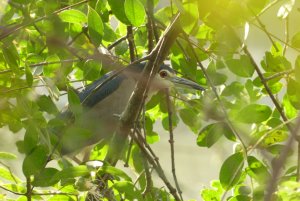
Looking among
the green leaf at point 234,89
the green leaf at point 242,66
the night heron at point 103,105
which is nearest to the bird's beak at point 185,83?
the night heron at point 103,105

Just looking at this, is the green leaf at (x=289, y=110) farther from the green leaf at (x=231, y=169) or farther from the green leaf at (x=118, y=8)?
the green leaf at (x=118, y=8)

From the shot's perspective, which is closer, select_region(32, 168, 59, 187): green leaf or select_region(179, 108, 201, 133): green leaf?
select_region(32, 168, 59, 187): green leaf

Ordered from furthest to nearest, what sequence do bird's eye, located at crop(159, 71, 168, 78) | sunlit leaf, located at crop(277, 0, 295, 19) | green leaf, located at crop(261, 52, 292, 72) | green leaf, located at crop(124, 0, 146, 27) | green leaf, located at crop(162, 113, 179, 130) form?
bird's eye, located at crop(159, 71, 168, 78) < green leaf, located at crop(162, 113, 179, 130) < green leaf, located at crop(261, 52, 292, 72) < green leaf, located at crop(124, 0, 146, 27) < sunlit leaf, located at crop(277, 0, 295, 19)

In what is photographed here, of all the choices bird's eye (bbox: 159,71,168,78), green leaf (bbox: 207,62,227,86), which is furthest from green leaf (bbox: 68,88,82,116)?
bird's eye (bbox: 159,71,168,78)

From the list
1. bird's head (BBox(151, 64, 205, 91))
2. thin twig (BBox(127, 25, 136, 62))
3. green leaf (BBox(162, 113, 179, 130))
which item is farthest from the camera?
green leaf (BBox(162, 113, 179, 130))

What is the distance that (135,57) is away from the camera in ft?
7.57

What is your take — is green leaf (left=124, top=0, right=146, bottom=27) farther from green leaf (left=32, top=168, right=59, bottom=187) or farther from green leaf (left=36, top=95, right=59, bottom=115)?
green leaf (left=32, top=168, right=59, bottom=187)

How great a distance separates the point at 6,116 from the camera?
178 centimetres

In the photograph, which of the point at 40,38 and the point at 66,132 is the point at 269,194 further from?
the point at 40,38

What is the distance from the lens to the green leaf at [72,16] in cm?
177

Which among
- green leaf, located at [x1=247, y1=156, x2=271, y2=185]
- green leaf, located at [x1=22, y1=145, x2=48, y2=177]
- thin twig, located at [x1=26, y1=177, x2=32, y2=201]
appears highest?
green leaf, located at [x1=22, y1=145, x2=48, y2=177]

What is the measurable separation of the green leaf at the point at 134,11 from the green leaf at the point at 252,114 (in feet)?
1.42

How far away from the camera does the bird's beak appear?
2276 millimetres

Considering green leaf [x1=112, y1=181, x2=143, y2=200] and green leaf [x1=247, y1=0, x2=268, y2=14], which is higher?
green leaf [x1=247, y1=0, x2=268, y2=14]
